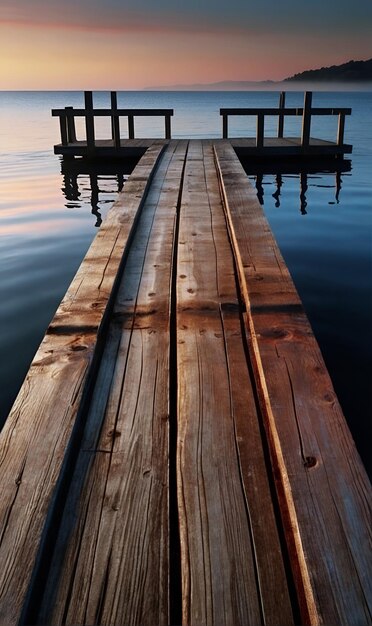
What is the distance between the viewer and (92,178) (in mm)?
13953

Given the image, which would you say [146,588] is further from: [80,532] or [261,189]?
[261,189]

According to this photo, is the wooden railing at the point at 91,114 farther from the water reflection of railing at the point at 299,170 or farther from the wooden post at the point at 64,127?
the water reflection of railing at the point at 299,170

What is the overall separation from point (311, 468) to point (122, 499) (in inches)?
28.4

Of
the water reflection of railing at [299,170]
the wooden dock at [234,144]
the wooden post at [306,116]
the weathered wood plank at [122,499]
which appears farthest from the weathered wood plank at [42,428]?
the wooden post at [306,116]

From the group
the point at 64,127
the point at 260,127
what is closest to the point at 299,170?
the point at 260,127

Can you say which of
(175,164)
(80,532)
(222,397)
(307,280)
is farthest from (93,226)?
(80,532)

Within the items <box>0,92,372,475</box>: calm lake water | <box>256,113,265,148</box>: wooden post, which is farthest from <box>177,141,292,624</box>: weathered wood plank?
<box>256,113,265,148</box>: wooden post

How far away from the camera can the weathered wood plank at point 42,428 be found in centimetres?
165

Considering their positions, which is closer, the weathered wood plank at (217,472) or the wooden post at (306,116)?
the weathered wood plank at (217,472)

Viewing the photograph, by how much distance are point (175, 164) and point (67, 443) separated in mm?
8001

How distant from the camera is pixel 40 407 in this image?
237 centimetres

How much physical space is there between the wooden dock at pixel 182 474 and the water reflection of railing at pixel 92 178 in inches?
311

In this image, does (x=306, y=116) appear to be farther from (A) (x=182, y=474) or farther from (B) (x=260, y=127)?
(A) (x=182, y=474)

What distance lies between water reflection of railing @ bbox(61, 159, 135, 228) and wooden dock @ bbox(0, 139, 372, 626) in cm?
789
